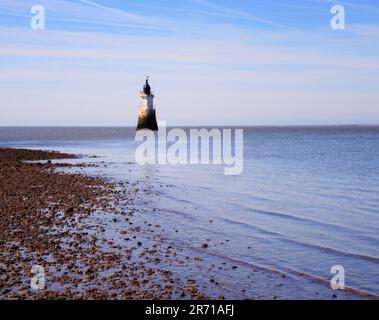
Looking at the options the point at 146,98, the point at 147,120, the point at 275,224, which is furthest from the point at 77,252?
the point at 147,120

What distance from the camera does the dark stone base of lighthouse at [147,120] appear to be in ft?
326

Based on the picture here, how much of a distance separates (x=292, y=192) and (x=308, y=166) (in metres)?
19.2

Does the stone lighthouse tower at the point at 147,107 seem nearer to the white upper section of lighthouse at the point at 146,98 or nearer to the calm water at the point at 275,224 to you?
the white upper section of lighthouse at the point at 146,98

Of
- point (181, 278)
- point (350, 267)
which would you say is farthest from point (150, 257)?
point (350, 267)

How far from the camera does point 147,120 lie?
334 ft

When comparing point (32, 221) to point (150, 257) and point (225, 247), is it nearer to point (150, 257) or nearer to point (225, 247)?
point (150, 257)

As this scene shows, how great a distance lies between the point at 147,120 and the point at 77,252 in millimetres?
87411

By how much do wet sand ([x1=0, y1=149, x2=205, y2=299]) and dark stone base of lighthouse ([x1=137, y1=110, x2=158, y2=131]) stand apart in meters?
73.1

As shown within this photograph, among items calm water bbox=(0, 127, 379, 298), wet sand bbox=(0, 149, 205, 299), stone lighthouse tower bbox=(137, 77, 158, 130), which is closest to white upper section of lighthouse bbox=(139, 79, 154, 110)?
stone lighthouse tower bbox=(137, 77, 158, 130)

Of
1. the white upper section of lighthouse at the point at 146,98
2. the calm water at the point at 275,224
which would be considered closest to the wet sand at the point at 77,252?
the calm water at the point at 275,224

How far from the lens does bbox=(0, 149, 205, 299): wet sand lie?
39.5 feet

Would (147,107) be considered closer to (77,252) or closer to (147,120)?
(147,120)

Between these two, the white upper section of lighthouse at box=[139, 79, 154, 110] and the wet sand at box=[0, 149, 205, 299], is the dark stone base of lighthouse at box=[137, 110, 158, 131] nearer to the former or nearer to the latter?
the white upper section of lighthouse at box=[139, 79, 154, 110]

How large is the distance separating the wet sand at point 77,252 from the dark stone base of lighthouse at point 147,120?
73.1 m
